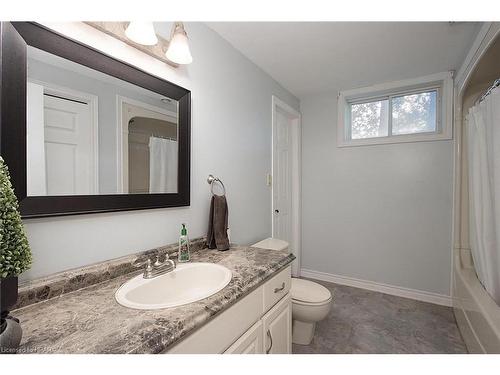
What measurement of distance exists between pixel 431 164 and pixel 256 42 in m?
2.11

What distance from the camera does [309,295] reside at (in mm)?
1703

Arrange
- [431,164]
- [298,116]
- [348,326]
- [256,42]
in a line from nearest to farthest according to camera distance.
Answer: [256,42], [348,326], [431,164], [298,116]

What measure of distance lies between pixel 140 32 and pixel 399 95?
270cm

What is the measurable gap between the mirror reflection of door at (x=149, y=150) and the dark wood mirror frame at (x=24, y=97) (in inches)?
3.9

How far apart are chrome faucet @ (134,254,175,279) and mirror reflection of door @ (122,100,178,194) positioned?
354mm

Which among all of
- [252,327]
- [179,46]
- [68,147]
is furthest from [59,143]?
[252,327]

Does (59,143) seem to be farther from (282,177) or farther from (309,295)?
(282,177)

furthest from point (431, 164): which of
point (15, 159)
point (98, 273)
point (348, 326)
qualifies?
point (15, 159)

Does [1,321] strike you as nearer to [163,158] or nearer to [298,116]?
[163,158]

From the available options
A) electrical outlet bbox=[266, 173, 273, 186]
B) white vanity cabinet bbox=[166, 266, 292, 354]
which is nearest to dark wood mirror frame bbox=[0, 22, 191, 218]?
white vanity cabinet bbox=[166, 266, 292, 354]

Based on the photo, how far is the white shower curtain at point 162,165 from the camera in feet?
4.00

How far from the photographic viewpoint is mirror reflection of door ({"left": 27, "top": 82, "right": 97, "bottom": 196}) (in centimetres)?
81

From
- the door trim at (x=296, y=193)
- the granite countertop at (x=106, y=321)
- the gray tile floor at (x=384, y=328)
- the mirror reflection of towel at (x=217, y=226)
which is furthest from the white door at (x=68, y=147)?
the door trim at (x=296, y=193)

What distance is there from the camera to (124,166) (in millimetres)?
1083
